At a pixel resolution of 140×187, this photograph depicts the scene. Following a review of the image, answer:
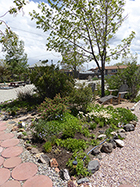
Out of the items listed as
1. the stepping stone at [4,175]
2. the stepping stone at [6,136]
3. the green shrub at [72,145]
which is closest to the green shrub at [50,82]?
the stepping stone at [6,136]

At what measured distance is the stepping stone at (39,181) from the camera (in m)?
2.10

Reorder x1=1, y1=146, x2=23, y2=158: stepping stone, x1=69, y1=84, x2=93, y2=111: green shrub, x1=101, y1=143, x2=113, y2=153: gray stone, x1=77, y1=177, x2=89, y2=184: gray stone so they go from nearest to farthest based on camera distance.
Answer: x1=77, y1=177, x2=89, y2=184: gray stone < x1=1, y1=146, x2=23, y2=158: stepping stone < x1=101, y1=143, x2=113, y2=153: gray stone < x1=69, y1=84, x2=93, y2=111: green shrub

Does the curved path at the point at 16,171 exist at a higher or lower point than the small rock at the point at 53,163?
lower

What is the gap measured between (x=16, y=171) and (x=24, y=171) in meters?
0.15

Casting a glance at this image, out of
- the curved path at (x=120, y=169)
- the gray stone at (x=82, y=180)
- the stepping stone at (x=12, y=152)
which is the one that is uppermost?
the stepping stone at (x=12, y=152)

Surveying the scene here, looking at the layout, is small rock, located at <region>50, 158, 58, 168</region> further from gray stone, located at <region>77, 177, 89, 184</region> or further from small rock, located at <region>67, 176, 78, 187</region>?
gray stone, located at <region>77, 177, 89, 184</region>

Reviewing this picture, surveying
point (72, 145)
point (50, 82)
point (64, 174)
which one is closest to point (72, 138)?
point (72, 145)

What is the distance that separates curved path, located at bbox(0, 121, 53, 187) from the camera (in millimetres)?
2146

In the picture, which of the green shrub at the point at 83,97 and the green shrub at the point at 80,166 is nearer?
the green shrub at the point at 80,166

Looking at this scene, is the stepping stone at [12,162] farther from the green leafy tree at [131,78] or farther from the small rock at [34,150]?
the green leafy tree at [131,78]

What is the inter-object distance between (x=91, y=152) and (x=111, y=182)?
2.61 feet

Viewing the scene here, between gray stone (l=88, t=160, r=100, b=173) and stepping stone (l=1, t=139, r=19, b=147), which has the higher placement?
stepping stone (l=1, t=139, r=19, b=147)

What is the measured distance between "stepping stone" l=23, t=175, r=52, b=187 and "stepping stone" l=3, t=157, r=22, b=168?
1.75ft

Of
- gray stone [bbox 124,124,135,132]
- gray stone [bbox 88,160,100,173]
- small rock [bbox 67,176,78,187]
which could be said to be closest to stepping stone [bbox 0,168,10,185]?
small rock [bbox 67,176,78,187]
